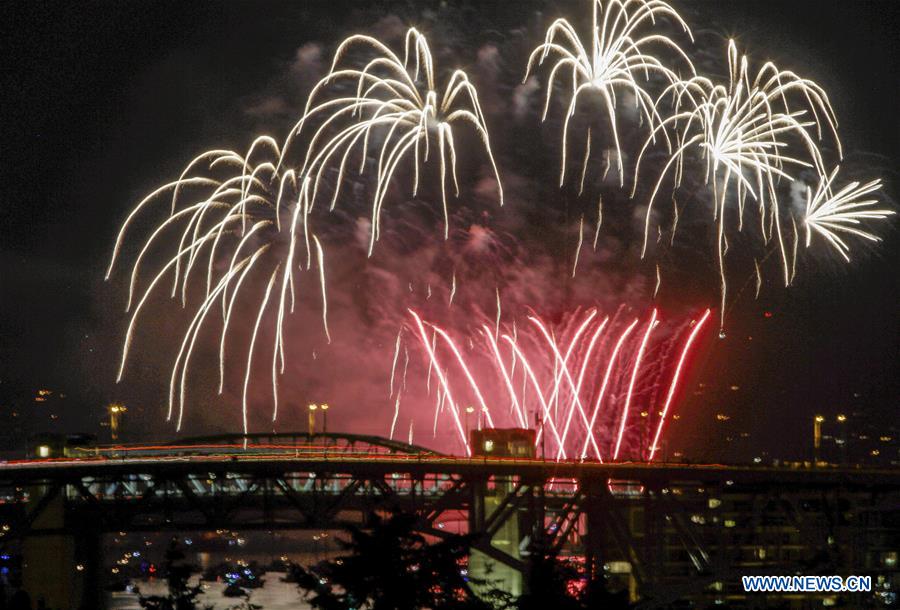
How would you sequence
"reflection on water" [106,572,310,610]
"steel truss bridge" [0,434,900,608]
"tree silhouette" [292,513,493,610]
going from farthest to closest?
"reflection on water" [106,572,310,610], "steel truss bridge" [0,434,900,608], "tree silhouette" [292,513,493,610]

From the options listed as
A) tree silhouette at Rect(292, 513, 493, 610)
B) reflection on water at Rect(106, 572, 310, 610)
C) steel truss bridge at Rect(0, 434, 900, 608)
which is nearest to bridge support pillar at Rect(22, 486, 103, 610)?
steel truss bridge at Rect(0, 434, 900, 608)

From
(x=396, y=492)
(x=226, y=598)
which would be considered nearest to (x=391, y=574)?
(x=396, y=492)

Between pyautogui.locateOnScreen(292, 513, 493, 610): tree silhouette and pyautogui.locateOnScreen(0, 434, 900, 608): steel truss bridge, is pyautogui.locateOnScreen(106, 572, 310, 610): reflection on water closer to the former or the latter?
pyautogui.locateOnScreen(0, 434, 900, 608): steel truss bridge

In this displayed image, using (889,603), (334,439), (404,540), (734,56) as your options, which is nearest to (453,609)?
(404,540)

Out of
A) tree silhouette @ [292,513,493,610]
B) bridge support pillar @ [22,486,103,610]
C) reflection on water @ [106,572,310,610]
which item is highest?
tree silhouette @ [292,513,493,610]

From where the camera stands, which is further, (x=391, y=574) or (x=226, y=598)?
(x=226, y=598)

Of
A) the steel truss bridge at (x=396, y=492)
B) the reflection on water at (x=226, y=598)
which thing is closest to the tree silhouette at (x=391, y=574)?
the steel truss bridge at (x=396, y=492)

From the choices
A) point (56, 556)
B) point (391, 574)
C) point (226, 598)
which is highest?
point (391, 574)

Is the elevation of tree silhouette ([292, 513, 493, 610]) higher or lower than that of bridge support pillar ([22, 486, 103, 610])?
higher

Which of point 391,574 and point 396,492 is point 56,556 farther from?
point 391,574
